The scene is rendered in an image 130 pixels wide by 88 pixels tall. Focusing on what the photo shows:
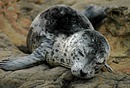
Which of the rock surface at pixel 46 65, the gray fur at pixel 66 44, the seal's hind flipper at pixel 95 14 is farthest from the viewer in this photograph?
the seal's hind flipper at pixel 95 14

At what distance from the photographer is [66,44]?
685 centimetres

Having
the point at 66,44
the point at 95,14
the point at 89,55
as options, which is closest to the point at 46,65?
the point at 66,44

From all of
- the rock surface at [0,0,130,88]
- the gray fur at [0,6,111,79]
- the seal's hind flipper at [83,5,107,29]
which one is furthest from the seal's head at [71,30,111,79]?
the seal's hind flipper at [83,5,107,29]

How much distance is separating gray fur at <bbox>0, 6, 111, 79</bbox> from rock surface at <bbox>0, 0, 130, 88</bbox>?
160mm

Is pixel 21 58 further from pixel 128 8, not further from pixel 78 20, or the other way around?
pixel 128 8

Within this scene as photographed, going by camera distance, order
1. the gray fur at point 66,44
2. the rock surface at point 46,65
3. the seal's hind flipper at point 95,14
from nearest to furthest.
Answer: the rock surface at point 46,65, the gray fur at point 66,44, the seal's hind flipper at point 95,14

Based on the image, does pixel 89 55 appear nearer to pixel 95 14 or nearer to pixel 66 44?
pixel 66 44

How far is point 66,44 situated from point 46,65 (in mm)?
464

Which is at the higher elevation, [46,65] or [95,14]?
[95,14]

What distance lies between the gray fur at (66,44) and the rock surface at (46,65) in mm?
160

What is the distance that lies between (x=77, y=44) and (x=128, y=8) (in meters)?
2.89

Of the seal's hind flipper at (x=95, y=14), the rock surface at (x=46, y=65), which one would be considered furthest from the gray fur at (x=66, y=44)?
the seal's hind flipper at (x=95, y=14)

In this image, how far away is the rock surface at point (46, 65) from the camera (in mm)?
5902

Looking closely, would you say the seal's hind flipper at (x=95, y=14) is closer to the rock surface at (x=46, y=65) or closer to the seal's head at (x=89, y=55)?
the rock surface at (x=46, y=65)
